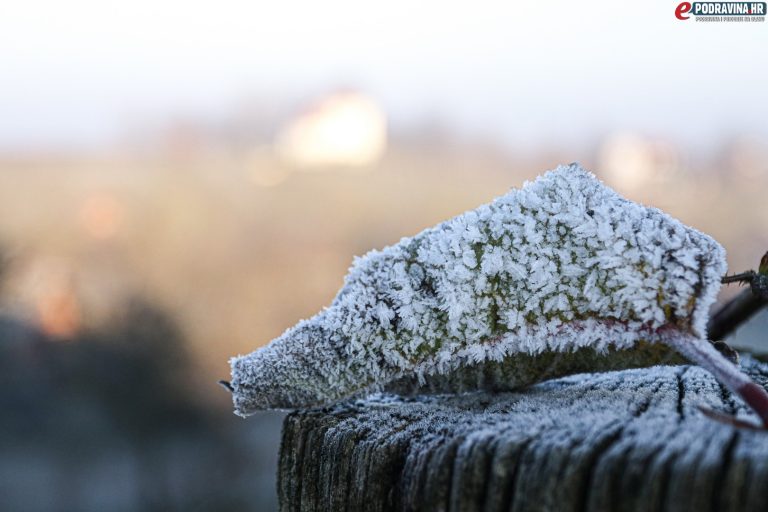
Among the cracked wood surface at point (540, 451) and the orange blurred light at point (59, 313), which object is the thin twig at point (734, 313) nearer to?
the cracked wood surface at point (540, 451)

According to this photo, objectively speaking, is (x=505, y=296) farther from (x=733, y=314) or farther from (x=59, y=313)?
(x=59, y=313)

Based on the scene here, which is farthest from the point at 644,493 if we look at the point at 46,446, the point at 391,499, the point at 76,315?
the point at 46,446

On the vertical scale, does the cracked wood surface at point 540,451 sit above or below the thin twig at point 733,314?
below

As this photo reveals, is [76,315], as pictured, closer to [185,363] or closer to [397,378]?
[185,363]

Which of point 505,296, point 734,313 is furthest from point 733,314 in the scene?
point 505,296

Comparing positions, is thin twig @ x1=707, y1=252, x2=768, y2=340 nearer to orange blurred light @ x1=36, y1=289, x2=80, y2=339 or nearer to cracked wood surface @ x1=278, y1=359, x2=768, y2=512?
cracked wood surface @ x1=278, y1=359, x2=768, y2=512

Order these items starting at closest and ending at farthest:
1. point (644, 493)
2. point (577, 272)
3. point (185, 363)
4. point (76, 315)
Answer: point (644, 493)
point (577, 272)
point (76, 315)
point (185, 363)

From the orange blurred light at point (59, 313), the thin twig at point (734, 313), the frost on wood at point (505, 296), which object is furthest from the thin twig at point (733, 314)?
the orange blurred light at point (59, 313)
